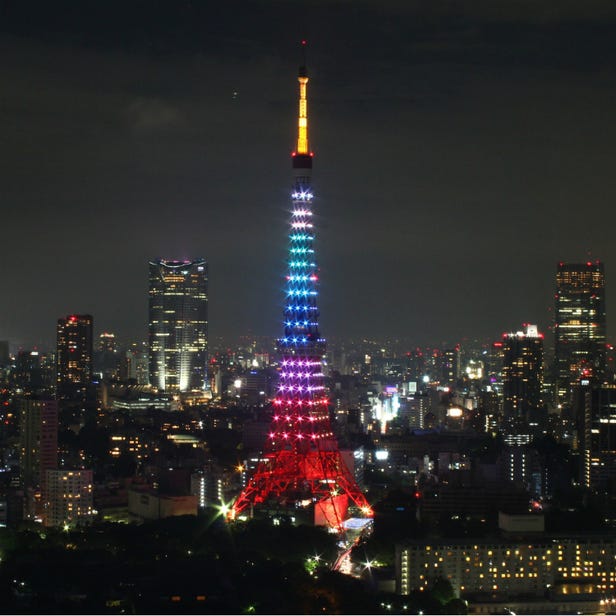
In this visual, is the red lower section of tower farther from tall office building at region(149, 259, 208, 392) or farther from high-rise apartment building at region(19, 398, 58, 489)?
tall office building at region(149, 259, 208, 392)

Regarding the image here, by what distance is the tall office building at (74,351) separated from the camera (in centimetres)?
2916

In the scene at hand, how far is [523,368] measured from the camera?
27.2m

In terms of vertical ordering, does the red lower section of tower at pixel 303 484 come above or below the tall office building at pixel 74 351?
below

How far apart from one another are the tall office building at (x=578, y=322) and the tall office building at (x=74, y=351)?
8.62m

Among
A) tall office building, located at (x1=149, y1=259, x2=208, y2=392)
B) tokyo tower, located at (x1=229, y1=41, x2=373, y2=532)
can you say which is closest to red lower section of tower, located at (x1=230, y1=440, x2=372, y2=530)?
tokyo tower, located at (x1=229, y1=41, x2=373, y2=532)

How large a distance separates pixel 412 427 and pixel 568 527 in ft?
45.9

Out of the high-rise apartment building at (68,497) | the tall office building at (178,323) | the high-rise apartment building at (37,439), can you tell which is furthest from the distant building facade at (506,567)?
the tall office building at (178,323)

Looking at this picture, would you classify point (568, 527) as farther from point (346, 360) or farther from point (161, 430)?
point (346, 360)

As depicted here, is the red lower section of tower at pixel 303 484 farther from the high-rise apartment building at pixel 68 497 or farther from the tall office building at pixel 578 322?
the tall office building at pixel 578 322

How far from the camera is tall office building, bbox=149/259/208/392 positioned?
33531 mm

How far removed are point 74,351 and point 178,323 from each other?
4.68m

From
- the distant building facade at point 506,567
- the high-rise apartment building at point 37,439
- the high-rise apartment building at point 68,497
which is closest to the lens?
the distant building facade at point 506,567

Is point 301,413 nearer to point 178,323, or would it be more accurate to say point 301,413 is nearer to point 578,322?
point 578,322

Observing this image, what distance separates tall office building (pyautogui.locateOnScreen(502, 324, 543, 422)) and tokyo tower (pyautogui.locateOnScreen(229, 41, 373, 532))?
11941 millimetres
